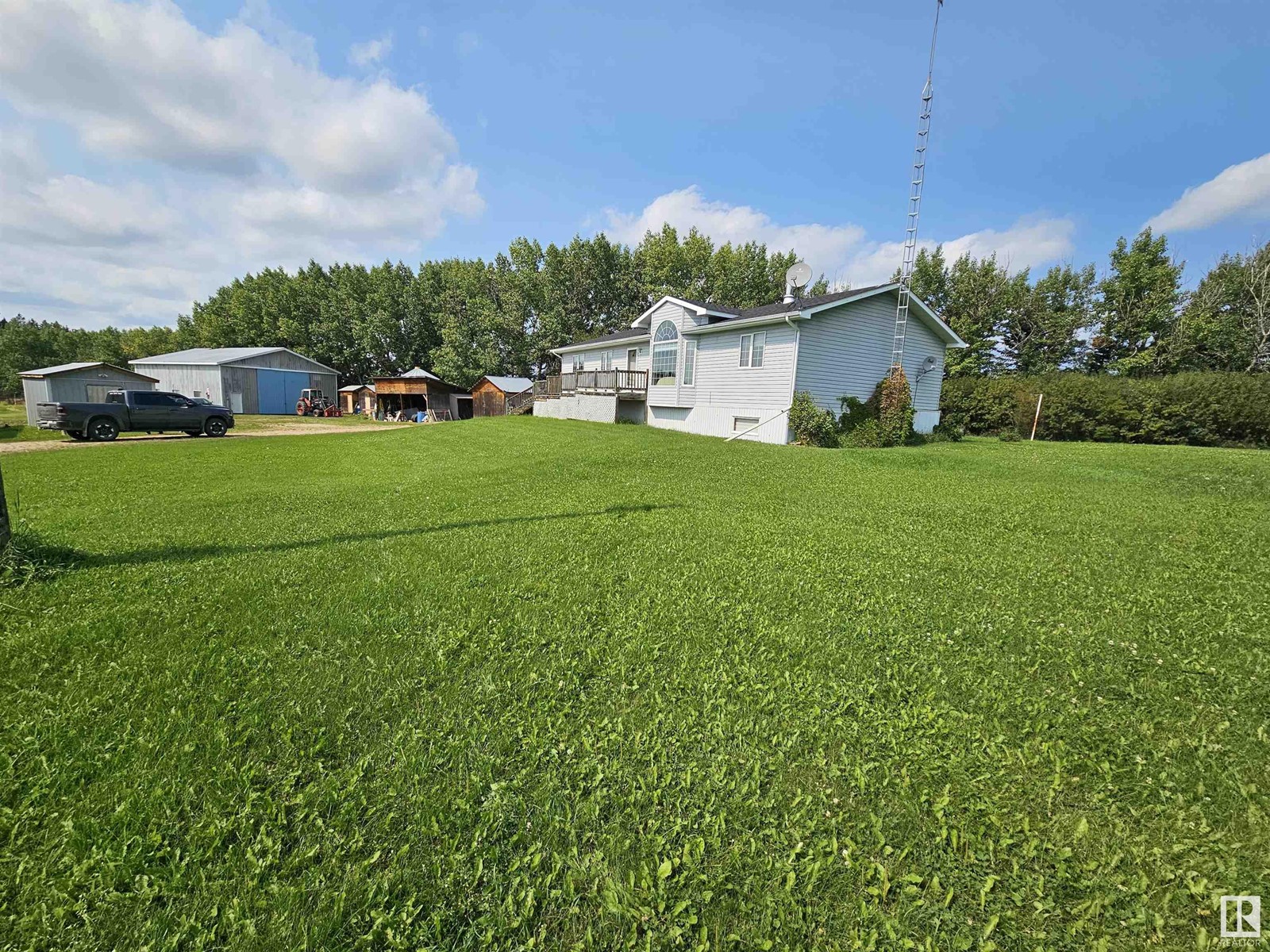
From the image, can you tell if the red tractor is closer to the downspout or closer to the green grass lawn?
the downspout

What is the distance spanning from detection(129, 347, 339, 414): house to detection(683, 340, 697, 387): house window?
107 ft

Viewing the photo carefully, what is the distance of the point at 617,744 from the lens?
2547 millimetres

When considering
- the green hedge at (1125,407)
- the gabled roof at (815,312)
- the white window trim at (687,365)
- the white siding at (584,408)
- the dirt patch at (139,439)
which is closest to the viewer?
the dirt patch at (139,439)

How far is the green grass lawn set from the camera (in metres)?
1.78

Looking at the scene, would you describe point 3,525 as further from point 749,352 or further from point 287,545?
point 749,352

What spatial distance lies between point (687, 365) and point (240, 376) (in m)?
33.6

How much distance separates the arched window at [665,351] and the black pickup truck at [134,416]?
18039mm

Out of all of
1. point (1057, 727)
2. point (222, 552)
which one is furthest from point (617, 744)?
point (222, 552)

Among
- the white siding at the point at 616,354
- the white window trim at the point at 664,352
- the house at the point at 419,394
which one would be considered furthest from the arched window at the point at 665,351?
the house at the point at 419,394

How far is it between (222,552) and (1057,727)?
22.8 ft

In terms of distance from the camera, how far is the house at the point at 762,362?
17.0 metres

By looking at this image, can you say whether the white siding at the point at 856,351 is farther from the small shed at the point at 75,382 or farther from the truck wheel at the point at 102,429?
the small shed at the point at 75,382

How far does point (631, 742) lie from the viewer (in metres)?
2.58

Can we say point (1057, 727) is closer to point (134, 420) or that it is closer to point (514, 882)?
point (514, 882)
